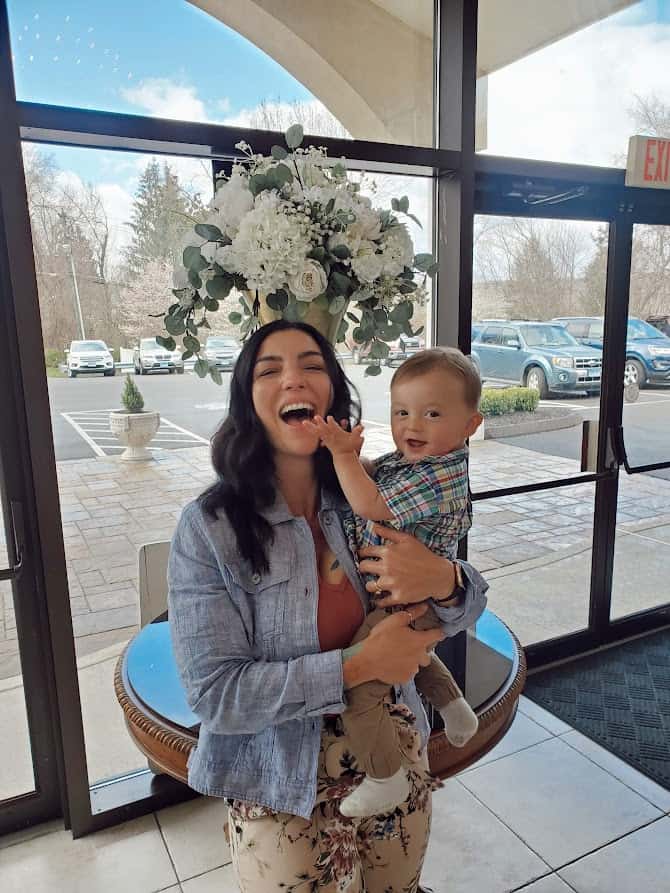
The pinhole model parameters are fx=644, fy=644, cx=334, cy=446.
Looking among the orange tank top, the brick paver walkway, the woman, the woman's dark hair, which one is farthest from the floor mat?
the woman's dark hair

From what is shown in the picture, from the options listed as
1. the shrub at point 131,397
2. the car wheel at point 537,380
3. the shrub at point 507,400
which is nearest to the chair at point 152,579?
the shrub at point 131,397

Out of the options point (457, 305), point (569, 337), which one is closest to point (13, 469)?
point (457, 305)

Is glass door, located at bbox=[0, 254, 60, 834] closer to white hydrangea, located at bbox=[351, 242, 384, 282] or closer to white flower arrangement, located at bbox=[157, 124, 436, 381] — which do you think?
white flower arrangement, located at bbox=[157, 124, 436, 381]

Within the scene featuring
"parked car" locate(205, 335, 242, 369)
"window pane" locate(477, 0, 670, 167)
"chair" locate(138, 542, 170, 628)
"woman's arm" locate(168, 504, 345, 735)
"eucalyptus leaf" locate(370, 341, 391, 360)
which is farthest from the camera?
"window pane" locate(477, 0, 670, 167)

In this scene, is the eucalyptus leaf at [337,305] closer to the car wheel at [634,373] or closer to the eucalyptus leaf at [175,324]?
the eucalyptus leaf at [175,324]

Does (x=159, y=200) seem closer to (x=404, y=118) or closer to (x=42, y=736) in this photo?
(x=404, y=118)

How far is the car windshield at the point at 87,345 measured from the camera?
1.97m

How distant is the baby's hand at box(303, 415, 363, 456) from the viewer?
43.5 inches

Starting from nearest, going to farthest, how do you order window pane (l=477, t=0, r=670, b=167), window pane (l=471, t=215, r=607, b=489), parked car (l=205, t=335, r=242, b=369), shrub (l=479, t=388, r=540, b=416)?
parked car (l=205, t=335, r=242, b=369) → window pane (l=477, t=0, r=670, b=167) → window pane (l=471, t=215, r=607, b=489) → shrub (l=479, t=388, r=540, b=416)

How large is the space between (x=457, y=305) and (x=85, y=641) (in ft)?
5.69

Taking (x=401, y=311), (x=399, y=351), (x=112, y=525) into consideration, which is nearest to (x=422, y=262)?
(x=401, y=311)

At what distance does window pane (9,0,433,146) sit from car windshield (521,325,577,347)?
868 millimetres

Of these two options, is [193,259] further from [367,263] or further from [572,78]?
[572,78]

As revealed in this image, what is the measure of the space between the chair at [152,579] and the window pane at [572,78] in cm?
186
